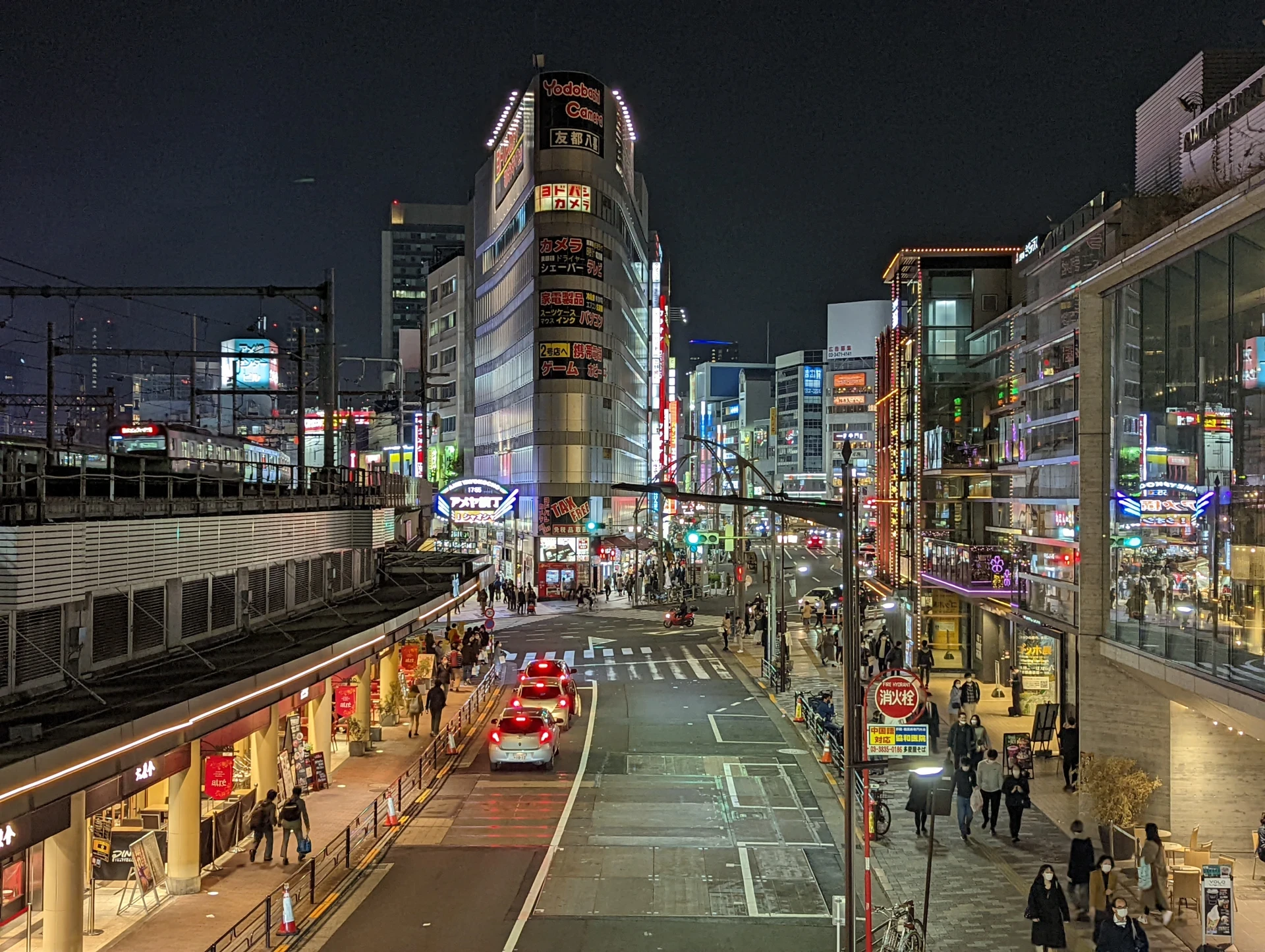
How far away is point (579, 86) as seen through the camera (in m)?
75.1

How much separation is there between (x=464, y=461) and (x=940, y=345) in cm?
6900

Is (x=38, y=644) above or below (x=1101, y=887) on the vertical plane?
above

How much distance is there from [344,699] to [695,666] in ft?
64.3

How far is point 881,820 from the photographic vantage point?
784 inches

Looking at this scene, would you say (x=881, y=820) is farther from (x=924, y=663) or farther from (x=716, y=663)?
(x=716, y=663)

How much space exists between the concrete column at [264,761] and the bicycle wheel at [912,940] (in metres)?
12.0

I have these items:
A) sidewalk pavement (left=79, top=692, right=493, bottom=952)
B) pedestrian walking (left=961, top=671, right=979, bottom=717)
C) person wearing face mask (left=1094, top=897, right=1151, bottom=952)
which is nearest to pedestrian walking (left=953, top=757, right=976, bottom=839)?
person wearing face mask (left=1094, top=897, right=1151, bottom=952)

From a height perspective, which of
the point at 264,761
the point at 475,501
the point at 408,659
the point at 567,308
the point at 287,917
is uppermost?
the point at 567,308

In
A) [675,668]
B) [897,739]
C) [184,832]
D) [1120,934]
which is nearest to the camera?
[1120,934]

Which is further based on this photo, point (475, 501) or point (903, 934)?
point (475, 501)

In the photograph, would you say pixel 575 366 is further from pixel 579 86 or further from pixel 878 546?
pixel 878 546

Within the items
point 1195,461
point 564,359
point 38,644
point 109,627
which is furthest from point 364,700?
point 564,359

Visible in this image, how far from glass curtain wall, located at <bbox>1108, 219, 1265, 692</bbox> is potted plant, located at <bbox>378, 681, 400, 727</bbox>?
19.3 metres

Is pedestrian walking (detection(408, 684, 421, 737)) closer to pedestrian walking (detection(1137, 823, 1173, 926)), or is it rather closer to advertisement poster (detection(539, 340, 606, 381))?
pedestrian walking (detection(1137, 823, 1173, 926))
